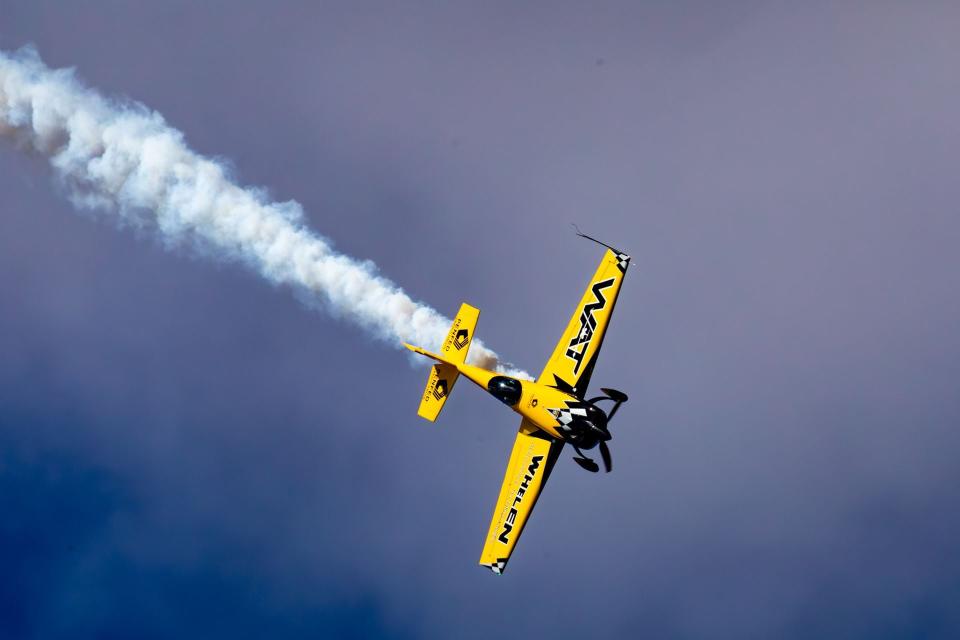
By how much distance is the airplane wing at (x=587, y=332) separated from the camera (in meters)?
67.6

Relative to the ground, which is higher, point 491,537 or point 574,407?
point 574,407

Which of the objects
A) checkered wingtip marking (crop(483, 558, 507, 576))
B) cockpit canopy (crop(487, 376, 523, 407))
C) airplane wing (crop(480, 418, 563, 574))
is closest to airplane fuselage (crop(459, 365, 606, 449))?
cockpit canopy (crop(487, 376, 523, 407))

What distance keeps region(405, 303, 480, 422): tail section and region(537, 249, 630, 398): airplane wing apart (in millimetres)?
5010

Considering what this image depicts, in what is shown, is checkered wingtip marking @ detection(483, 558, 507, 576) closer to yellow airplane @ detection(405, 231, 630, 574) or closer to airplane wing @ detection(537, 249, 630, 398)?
yellow airplane @ detection(405, 231, 630, 574)

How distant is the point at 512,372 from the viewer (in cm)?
6875

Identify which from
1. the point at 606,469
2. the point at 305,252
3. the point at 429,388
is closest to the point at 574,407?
the point at 606,469

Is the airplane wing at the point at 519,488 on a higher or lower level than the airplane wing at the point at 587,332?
lower

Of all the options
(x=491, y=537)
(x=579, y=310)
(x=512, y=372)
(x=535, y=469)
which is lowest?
(x=491, y=537)

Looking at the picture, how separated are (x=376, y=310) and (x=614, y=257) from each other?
46.0ft

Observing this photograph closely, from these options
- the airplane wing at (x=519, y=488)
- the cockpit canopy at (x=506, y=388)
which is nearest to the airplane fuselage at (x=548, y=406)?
the cockpit canopy at (x=506, y=388)

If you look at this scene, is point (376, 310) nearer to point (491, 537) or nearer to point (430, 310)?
point (430, 310)

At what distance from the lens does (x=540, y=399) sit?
218 ft

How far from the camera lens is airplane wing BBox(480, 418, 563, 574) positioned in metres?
66.7

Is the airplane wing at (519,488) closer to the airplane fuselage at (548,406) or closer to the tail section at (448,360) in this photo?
the airplane fuselage at (548,406)
